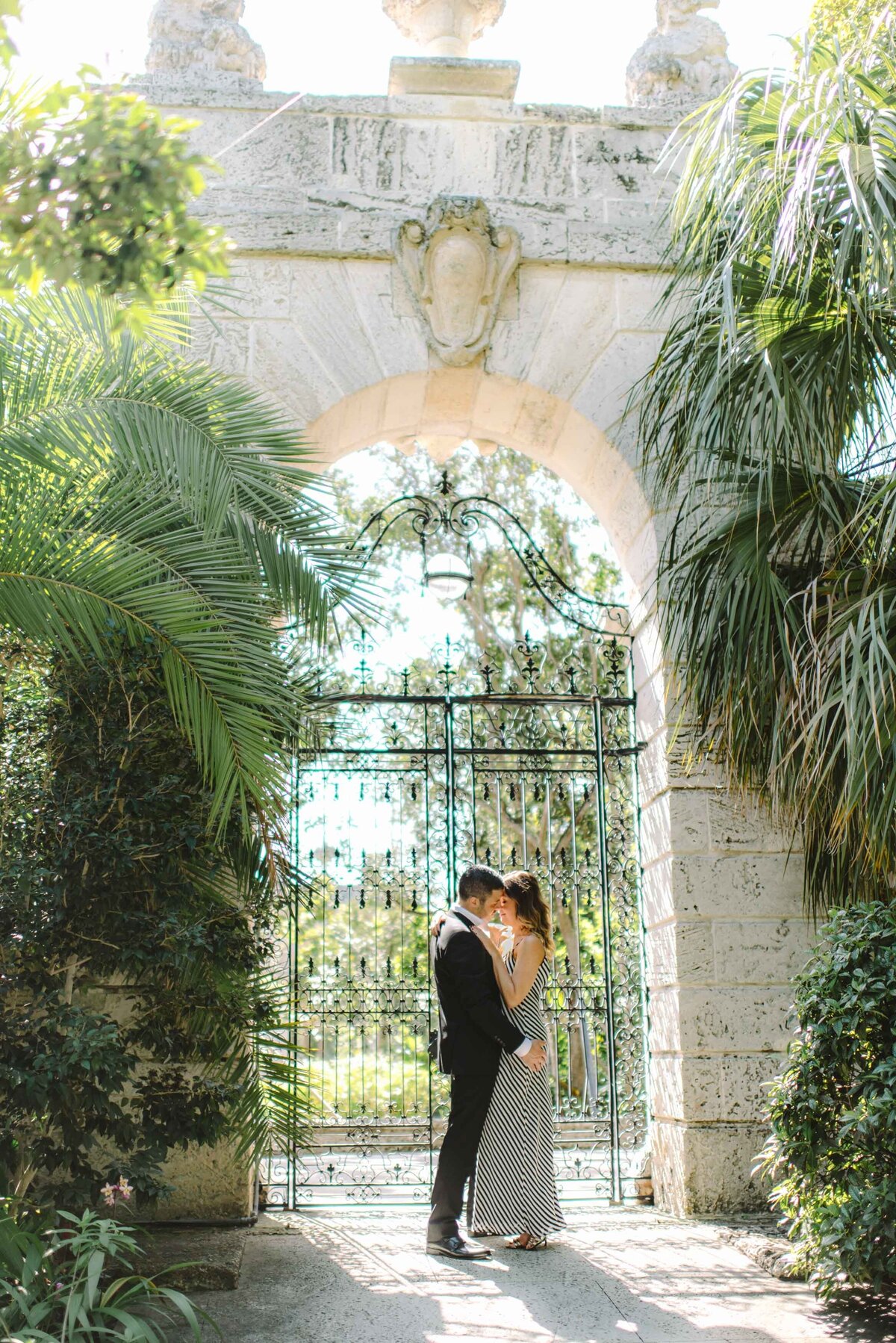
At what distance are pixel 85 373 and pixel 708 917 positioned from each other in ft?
12.5

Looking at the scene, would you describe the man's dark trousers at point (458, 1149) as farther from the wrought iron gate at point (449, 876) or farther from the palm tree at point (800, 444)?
the palm tree at point (800, 444)

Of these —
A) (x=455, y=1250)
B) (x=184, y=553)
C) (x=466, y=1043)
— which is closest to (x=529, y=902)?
(x=466, y=1043)

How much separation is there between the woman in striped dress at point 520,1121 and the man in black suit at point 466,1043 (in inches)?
3.6

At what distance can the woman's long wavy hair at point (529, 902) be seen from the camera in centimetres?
544

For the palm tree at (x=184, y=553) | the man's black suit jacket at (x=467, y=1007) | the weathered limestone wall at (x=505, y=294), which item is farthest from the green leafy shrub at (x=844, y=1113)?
the palm tree at (x=184, y=553)

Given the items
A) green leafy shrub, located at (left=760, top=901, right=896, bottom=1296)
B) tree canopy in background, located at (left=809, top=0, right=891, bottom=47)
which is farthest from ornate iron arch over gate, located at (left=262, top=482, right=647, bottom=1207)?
tree canopy in background, located at (left=809, top=0, right=891, bottom=47)

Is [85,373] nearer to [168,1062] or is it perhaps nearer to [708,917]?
[168,1062]

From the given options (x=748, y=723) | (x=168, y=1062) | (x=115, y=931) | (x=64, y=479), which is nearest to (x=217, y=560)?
(x=64, y=479)

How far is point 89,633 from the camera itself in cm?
447

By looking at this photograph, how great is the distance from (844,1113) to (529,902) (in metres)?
1.60

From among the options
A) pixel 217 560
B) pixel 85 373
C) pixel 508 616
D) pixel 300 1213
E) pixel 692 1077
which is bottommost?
pixel 300 1213

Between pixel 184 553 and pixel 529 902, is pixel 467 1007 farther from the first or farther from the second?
pixel 184 553

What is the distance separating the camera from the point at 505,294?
7.02 m

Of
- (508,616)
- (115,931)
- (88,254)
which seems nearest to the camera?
(88,254)
